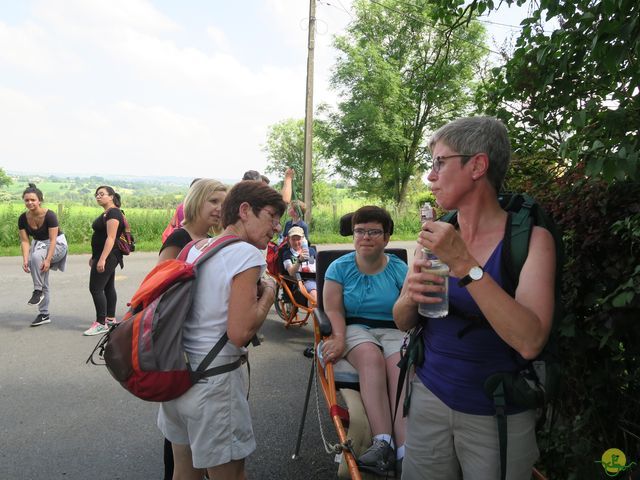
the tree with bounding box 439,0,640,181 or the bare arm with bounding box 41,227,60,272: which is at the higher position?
the tree with bounding box 439,0,640,181

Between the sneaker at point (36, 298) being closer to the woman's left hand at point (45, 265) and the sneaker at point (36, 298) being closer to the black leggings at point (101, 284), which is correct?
the woman's left hand at point (45, 265)

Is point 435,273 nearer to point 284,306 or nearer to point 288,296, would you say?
point 288,296

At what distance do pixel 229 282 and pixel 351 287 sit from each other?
137 cm

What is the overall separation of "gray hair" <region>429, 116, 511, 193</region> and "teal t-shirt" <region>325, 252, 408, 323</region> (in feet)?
5.55

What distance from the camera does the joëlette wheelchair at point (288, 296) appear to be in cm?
595

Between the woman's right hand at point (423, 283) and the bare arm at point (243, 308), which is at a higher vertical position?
the woman's right hand at point (423, 283)

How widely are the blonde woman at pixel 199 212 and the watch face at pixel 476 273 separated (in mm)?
1977

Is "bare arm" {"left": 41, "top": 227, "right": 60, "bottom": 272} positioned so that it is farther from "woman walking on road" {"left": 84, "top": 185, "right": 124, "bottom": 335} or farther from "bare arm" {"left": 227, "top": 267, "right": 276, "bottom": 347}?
"bare arm" {"left": 227, "top": 267, "right": 276, "bottom": 347}

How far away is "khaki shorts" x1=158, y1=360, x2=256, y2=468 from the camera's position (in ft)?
6.29

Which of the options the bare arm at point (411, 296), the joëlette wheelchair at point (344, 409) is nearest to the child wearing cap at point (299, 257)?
the joëlette wheelchair at point (344, 409)

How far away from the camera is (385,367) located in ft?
9.16

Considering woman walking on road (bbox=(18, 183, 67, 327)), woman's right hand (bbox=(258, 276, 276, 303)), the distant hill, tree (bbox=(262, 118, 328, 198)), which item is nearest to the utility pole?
the distant hill

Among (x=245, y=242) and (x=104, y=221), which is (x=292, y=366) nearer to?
(x=104, y=221)

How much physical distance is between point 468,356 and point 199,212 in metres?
1.99
